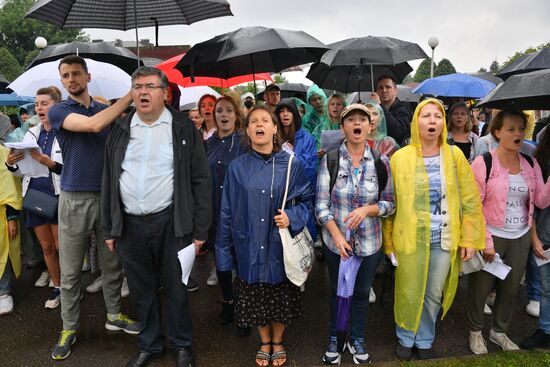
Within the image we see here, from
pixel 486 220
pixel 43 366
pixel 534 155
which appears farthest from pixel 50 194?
pixel 534 155

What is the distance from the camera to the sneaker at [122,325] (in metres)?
3.64

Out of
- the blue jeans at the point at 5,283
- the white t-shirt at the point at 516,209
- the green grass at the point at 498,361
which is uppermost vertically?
the white t-shirt at the point at 516,209

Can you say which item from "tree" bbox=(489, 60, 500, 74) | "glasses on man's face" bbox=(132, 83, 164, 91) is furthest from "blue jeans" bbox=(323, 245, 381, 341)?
"tree" bbox=(489, 60, 500, 74)

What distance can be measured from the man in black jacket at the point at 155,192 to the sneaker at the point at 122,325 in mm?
499

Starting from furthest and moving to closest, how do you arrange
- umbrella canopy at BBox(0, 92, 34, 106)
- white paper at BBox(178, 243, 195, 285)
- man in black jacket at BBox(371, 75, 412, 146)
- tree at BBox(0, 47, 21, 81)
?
tree at BBox(0, 47, 21, 81) < umbrella canopy at BBox(0, 92, 34, 106) < man in black jacket at BBox(371, 75, 412, 146) < white paper at BBox(178, 243, 195, 285)

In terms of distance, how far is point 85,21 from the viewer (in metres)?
3.57

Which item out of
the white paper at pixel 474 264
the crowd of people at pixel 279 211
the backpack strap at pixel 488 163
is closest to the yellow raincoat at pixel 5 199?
the crowd of people at pixel 279 211

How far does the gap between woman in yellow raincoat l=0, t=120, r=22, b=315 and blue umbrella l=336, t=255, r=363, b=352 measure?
3.28m

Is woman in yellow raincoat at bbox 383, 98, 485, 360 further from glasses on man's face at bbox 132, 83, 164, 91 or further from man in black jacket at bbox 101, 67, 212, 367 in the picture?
glasses on man's face at bbox 132, 83, 164, 91

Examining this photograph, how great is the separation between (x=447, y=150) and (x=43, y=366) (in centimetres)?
357

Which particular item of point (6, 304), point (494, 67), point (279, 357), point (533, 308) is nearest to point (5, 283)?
point (6, 304)

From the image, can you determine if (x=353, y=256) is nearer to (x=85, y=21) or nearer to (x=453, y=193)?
(x=453, y=193)

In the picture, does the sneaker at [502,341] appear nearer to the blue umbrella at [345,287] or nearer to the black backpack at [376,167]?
the blue umbrella at [345,287]

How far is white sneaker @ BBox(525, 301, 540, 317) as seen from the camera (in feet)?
12.8
